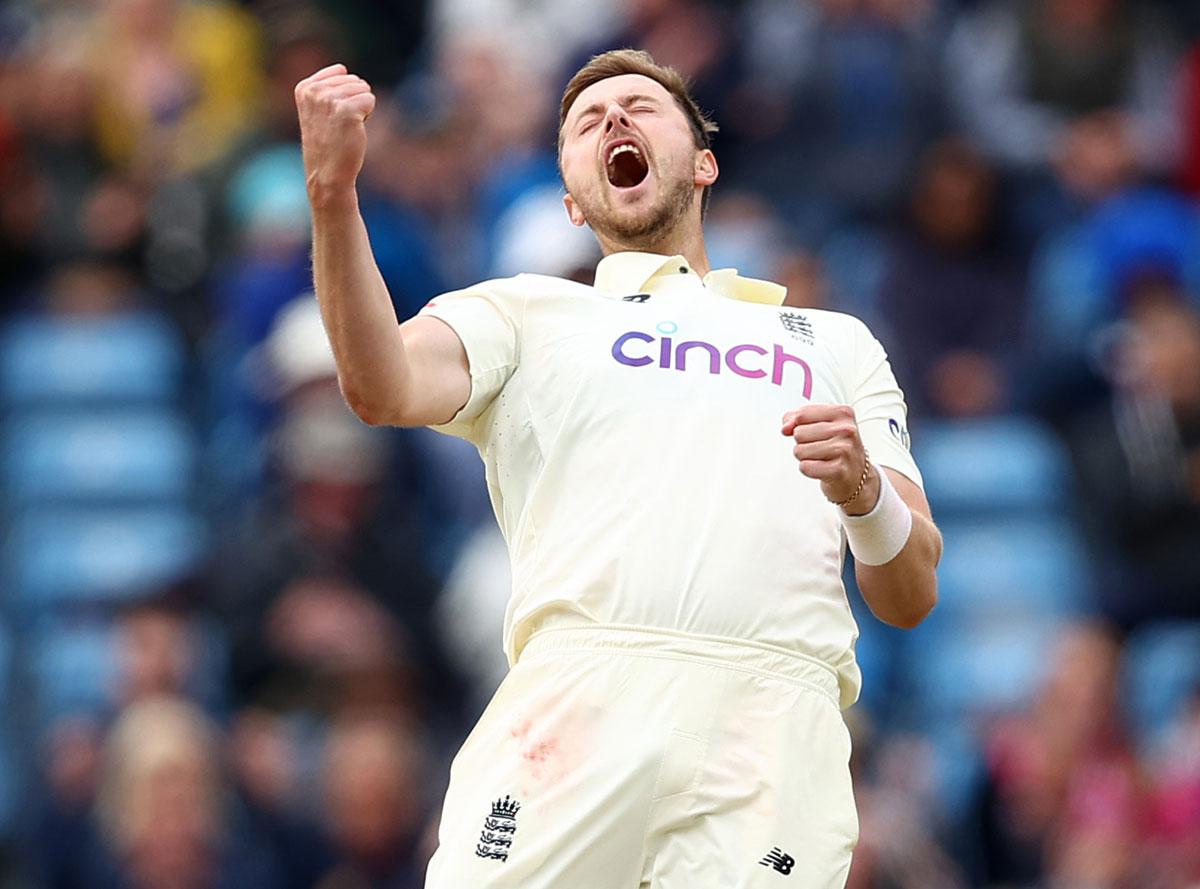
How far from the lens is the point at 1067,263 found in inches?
465

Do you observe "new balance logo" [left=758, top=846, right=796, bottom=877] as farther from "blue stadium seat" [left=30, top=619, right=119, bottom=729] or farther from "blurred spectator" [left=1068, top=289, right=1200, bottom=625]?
"blurred spectator" [left=1068, top=289, right=1200, bottom=625]

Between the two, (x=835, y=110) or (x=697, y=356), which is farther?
(x=835, y=110)

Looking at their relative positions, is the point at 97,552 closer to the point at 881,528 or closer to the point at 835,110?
the point at 835,110

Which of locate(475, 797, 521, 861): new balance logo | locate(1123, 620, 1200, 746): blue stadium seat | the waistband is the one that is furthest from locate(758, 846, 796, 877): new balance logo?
locate(1123, 620, 1200, 746): blue stadium seat

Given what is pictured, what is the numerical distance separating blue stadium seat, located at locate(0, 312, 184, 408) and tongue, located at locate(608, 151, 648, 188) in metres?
6.55

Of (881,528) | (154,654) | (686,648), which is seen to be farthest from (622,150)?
(154,654)

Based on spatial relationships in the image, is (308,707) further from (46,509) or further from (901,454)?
(901,454)

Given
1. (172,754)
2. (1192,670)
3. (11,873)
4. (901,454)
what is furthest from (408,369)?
(1192,670)

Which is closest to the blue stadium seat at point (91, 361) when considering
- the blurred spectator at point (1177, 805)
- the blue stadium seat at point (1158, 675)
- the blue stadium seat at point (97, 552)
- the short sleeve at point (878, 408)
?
the blue stadium seat at point (97, 552)

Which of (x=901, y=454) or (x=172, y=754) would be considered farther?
(x=172, y=754)

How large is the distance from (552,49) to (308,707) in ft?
15.7

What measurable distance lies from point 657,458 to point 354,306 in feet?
2.36

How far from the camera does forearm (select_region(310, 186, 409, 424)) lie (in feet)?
14.4

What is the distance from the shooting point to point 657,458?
15.3ft
